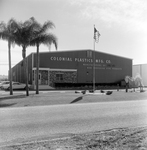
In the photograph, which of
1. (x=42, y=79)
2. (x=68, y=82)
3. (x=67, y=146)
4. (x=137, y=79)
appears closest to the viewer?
(x=67, y=146)

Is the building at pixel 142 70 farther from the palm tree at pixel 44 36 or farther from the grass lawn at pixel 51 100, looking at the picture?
the palm tree at pixel 44 36

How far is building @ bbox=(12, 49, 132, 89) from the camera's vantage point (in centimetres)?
3656

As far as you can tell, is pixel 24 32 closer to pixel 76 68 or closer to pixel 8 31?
pixel 8 31

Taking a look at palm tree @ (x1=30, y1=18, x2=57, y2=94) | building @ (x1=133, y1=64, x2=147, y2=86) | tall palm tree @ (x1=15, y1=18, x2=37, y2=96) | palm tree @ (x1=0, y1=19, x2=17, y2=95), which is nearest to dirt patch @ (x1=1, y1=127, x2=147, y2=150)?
tall palm tree @ (x1=15, y1=18, x2=37, y2=96)

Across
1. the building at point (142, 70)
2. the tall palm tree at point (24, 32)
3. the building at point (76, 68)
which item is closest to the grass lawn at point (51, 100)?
the tall palm tree at point (24, 32)

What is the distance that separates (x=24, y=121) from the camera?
809cm

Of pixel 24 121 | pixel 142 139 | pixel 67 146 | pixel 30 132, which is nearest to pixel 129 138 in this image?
pixel 142 139

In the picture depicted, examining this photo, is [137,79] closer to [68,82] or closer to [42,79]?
[68,82]

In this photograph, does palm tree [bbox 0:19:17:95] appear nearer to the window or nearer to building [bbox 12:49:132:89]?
building [bbox 12:49:132:89]

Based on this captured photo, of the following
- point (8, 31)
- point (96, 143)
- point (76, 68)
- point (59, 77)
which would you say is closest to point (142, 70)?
point (76, 68)

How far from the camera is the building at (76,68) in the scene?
36.6m

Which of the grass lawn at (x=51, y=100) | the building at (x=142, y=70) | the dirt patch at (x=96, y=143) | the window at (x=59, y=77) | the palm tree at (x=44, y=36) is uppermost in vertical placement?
the palm tree at (x=44, y=36)

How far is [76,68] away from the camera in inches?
1583

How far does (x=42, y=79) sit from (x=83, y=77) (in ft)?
29.5
